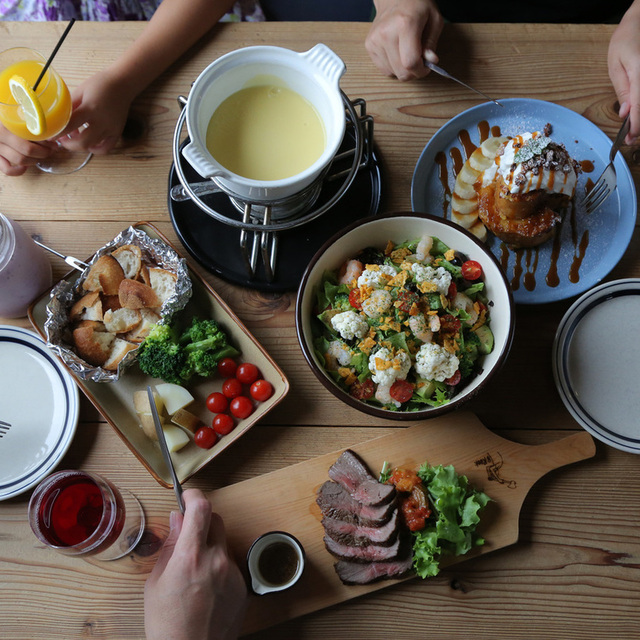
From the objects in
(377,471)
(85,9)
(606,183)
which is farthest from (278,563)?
(85,9)

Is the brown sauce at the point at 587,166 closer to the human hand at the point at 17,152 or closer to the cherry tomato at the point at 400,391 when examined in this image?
the cherry tomato at the point at 400,391

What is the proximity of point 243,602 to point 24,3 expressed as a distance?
1964 millimetres

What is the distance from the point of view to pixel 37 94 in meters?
1.40

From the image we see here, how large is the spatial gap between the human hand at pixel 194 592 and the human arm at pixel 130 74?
1039 mm

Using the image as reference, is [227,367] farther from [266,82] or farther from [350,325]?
[266,82]

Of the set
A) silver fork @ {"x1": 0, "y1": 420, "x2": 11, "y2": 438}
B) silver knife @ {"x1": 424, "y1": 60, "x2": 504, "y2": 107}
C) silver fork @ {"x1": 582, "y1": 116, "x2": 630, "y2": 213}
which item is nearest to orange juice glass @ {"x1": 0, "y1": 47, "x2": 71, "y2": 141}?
silver fork @ {"x1": 0, "y1": 420, "x2": 11, "y2": 438}

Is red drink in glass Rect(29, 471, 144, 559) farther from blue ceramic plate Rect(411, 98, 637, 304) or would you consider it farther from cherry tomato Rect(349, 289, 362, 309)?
blue ceramic plate Rect(411, 98, 637, 304)

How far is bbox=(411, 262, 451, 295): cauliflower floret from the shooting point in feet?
4.39

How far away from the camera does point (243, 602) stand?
4.47ft

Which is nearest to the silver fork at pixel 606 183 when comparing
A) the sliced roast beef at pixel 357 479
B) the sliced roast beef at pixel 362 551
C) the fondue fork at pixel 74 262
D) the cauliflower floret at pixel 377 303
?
the cauliflower floret at pixel 377 303

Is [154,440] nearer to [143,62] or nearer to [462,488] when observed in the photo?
[462,488]

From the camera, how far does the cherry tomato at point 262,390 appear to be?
1469 millimetres

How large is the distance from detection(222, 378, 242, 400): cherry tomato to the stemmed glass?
807 millimetres

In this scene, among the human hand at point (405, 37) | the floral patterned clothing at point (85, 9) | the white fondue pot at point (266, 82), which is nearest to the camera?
the white fondue pot at point (266, 82)
